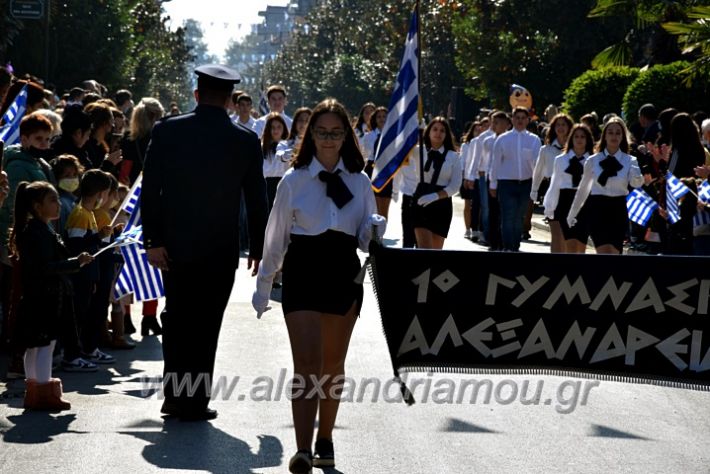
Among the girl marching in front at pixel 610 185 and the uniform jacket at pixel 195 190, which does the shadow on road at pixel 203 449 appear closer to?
the uniform jacket at pixel 195 190

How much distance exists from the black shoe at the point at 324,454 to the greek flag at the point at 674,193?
272 inches

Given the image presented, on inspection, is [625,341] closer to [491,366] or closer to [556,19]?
[491,366]

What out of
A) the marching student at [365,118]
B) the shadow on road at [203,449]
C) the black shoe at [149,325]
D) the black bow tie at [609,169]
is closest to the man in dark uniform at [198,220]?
the shadow on road at [203,449]

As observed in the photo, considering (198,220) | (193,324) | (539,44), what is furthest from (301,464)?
(539,44)

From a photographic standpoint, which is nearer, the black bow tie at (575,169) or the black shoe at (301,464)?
the black shoe at (301,464)

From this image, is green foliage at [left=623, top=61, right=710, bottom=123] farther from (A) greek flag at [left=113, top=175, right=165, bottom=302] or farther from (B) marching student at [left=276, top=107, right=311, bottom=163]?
(A) greek flag at [left=113, top=175, right=165, bottom=302]

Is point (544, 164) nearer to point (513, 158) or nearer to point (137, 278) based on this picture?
point (513, 158)

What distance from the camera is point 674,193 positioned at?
13320mm

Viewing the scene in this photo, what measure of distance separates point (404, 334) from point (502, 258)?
0.61 metres

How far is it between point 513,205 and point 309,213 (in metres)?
11.3

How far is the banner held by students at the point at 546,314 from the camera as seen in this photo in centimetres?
685

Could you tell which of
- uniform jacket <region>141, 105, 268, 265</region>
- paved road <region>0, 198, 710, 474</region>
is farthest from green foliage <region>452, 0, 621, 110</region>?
uniform jacket <region>141, 105, 268, 265</region>

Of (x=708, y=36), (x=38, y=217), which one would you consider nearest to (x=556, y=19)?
(x=708, y=36)

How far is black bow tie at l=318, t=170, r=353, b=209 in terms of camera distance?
7.14 metres
